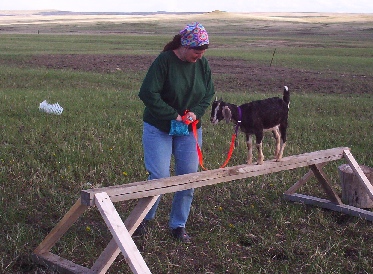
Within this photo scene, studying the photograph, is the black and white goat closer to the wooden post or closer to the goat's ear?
the goat's ear

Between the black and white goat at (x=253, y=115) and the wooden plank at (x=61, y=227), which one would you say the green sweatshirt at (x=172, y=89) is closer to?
the black and white goat at (x=253, y=115)

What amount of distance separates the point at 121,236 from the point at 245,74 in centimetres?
1991

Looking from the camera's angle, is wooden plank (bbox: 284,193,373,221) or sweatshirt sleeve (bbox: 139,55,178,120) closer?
sweatshirt sleeve (bbox: 139,55,178,120)

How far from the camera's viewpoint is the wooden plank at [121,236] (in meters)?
4.72

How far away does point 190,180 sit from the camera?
5.75 m

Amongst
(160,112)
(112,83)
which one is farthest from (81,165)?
(112,83)

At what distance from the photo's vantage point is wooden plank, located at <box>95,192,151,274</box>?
15.5ft

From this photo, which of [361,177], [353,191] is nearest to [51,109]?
[353,191]

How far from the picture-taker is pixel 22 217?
22.4 ft

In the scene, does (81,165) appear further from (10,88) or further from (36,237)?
(10,88)

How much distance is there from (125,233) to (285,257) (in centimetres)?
206

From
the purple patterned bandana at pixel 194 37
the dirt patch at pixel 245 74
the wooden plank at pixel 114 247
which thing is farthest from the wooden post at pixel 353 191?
the dirt patch at pixel 245 74

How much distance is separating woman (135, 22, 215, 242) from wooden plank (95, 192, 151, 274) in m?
1.13

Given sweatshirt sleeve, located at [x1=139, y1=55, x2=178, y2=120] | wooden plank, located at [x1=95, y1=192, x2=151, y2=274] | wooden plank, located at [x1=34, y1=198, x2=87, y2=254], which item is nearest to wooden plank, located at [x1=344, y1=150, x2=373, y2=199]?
sweatshirt sleeve, located at [x1=139, y1=55, x2=178, y2=120]
